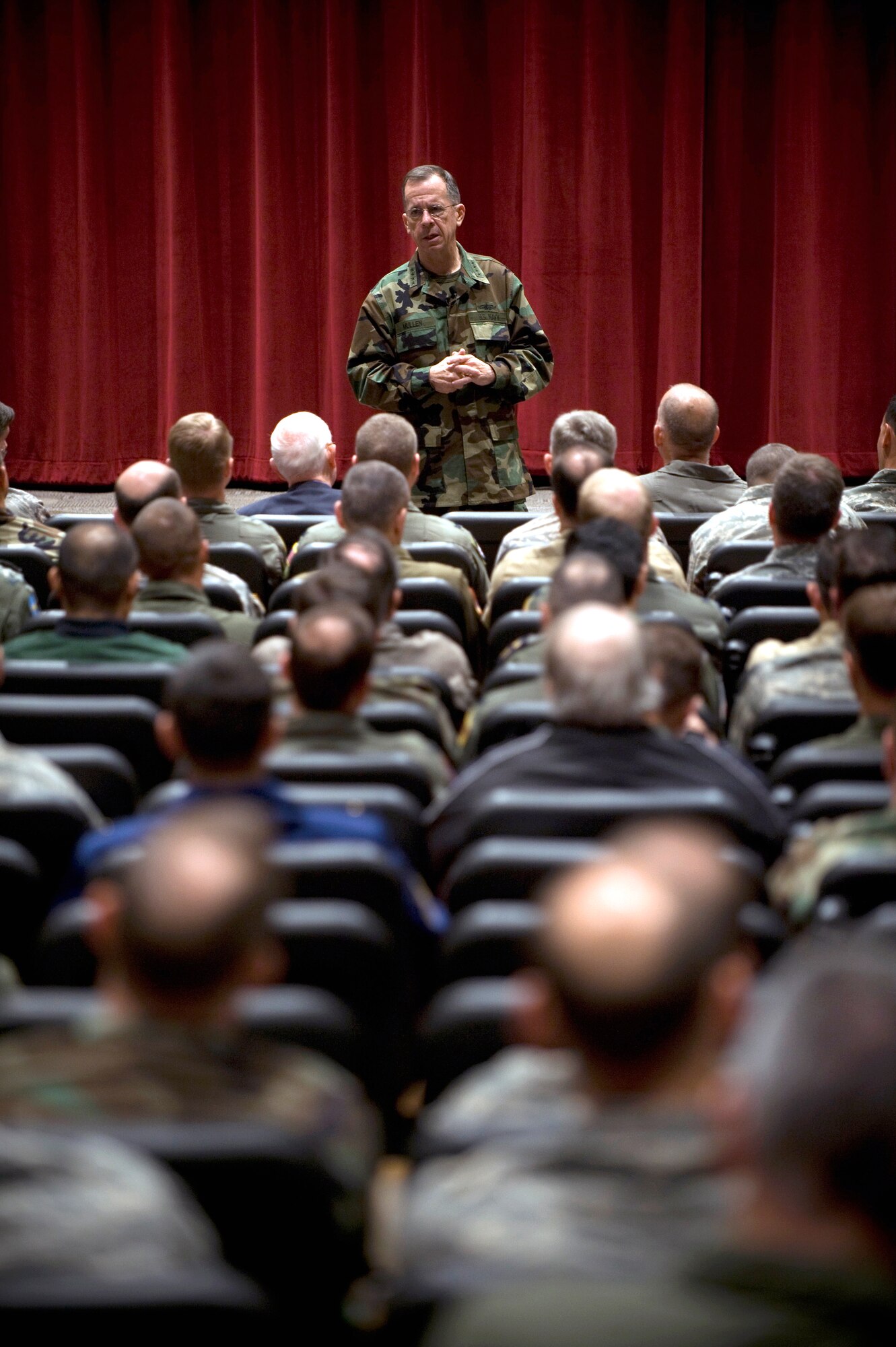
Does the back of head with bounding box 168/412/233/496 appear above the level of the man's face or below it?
below

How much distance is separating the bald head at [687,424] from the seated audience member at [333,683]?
8.44 ft

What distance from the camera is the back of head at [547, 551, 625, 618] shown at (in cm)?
320

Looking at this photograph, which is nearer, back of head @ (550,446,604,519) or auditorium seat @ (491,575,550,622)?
auditorium seat @ (491,575,550,622)

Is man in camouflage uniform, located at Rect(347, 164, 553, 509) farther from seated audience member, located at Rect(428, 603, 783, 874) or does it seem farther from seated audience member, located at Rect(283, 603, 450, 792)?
seated audience member, located at Rect(428, 603, 783, 874)

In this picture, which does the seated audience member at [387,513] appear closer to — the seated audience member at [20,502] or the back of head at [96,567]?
the back of head at [96,567]

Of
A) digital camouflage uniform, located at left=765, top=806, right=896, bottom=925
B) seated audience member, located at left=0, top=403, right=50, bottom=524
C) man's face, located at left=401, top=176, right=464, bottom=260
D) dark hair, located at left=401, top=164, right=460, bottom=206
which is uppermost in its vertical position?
dark hair, located at left=401, top=164, right=460, bottom=206

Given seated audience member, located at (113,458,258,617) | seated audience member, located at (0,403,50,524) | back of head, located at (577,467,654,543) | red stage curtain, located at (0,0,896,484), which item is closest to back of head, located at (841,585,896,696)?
back of head, located at (577,467,654,543)

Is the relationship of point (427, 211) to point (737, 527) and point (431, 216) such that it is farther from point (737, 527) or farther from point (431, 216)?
point (737, 527)

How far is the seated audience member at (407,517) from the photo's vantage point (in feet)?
14.7

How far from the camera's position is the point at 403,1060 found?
2.28 m

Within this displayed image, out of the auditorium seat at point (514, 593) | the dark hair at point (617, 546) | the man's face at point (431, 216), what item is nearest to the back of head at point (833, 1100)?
the dark hair at point (617, 546)

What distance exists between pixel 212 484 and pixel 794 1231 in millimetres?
3755

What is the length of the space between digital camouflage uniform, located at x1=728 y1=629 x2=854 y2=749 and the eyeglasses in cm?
298

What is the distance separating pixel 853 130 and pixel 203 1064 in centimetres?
759
